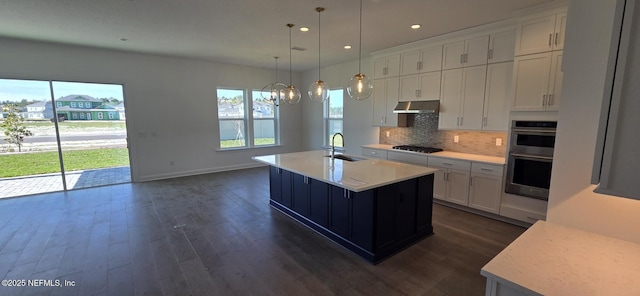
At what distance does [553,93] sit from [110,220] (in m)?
5.97

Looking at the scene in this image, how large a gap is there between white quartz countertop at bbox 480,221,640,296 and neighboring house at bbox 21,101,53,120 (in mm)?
6901

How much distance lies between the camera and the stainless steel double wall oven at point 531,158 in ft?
10.6

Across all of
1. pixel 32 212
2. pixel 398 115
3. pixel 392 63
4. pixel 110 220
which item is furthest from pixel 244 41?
pixel 32 212

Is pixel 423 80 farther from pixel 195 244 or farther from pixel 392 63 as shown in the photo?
pixel 195 244

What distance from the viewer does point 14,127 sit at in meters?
4.68

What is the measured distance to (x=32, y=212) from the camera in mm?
3998

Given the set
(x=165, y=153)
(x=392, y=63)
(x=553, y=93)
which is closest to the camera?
(x=553, y=93)

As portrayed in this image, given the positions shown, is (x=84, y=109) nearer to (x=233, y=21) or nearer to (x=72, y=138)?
(x=72, y=138)

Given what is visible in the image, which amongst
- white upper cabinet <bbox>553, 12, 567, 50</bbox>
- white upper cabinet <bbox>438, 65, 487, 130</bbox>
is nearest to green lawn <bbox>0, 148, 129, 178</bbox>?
white upper cabinet <bbox>438, 65, 487, 130</bbox>

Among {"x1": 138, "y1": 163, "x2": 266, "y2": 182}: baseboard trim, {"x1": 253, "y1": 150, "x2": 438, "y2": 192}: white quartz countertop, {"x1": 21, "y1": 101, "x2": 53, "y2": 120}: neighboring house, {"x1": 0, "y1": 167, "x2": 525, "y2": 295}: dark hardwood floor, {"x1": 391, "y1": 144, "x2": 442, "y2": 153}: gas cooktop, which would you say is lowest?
{"x1": 0, "y1": 167, "x2": 525, "y2": 295}: dark hardwood floor

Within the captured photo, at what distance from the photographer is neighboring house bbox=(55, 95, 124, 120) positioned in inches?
197

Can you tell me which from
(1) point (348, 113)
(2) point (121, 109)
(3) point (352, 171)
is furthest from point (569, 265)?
(2) point (121, 109)

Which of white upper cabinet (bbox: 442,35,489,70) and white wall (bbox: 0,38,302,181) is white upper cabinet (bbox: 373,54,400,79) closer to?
white upper cabinet (bbox: 442,35,489,70)

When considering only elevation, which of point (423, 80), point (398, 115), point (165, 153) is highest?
point (423, 80)
